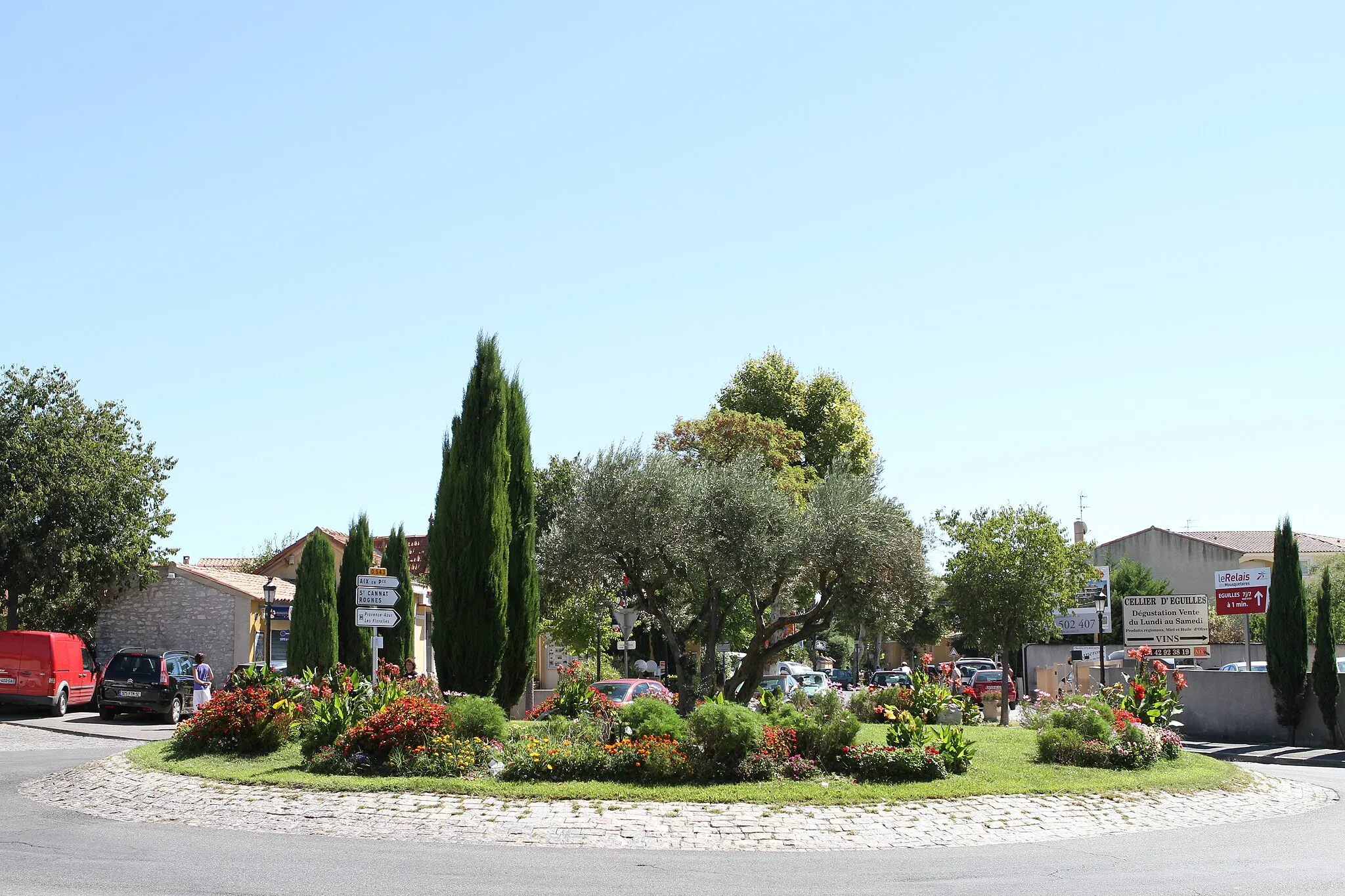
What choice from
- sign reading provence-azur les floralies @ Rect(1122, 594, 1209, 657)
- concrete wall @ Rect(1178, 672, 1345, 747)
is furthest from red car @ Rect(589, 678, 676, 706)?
sign reading provence-azur les floralies @ Rect(1122, 594, 1209, 657)

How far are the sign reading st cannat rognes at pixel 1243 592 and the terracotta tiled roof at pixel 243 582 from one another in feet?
85.5

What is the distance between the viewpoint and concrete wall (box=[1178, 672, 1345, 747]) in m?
25.8

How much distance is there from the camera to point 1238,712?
27188mm

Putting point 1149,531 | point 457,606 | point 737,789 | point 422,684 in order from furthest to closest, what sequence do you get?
point 1149,531 → point 457,606 → point 422,684 → point 737,789

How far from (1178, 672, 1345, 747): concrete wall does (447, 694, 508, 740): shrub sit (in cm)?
1819

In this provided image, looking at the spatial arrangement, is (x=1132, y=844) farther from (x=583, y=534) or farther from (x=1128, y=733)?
(x=583, y=534)

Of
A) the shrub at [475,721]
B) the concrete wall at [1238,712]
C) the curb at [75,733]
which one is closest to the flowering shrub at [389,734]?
the shrub at [475,721]

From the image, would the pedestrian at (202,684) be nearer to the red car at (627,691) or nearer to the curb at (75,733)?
the curb at (75,733)

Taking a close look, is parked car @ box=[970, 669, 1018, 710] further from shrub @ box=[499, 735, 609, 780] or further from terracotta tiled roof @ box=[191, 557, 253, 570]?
terracotta tiled roof @ box=[191, 557, 253, 570]

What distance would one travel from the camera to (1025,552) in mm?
27422

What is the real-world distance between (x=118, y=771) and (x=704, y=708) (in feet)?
25.7

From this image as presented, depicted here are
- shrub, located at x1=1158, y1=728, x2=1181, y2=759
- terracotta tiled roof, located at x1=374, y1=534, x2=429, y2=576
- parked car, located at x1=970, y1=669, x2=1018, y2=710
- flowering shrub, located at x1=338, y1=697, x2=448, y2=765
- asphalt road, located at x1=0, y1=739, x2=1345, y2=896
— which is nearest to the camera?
asphalt road, located at x1=0, y1=739, x2=1345, y2=896

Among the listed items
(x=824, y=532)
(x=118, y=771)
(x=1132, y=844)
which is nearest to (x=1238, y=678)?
(x=824, y=532)

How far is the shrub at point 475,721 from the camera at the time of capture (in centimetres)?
1414
